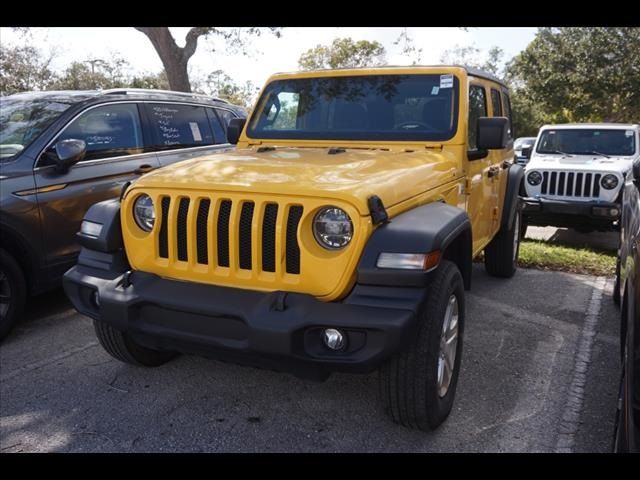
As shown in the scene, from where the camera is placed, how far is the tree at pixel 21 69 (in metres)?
21.8

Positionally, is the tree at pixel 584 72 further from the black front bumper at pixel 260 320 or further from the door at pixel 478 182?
the black front bumper at pixel 260 320

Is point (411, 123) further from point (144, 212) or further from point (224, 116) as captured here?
point (224, 116)

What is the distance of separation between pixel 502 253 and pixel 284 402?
10.5 feet

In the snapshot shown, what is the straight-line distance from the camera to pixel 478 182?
4.16m

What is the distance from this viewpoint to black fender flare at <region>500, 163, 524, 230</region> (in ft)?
17.1

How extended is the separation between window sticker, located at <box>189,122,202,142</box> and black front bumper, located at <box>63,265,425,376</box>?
11.3ft

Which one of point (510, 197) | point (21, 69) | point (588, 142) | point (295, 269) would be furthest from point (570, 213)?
point (21, 69)

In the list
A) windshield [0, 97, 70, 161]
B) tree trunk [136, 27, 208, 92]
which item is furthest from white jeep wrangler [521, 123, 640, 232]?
tree trunk [136, 27, 208, 92]

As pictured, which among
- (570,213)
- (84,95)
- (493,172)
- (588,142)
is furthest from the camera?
(588,142)

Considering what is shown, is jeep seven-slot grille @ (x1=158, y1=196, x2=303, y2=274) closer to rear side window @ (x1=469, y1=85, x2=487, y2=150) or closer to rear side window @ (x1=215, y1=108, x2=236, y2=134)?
rear side window @ (x1=469, y1=85, x2=487, y2=150)

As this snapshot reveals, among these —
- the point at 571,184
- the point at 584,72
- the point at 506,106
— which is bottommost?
the point at 571,184

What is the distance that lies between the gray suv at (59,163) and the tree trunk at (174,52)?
815cm

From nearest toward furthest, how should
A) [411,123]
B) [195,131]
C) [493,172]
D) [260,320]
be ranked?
[260,320]
[411,123]
[493,172]
[195,131]

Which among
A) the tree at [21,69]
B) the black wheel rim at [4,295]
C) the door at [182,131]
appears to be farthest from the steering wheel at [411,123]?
the tree at [21,69]
